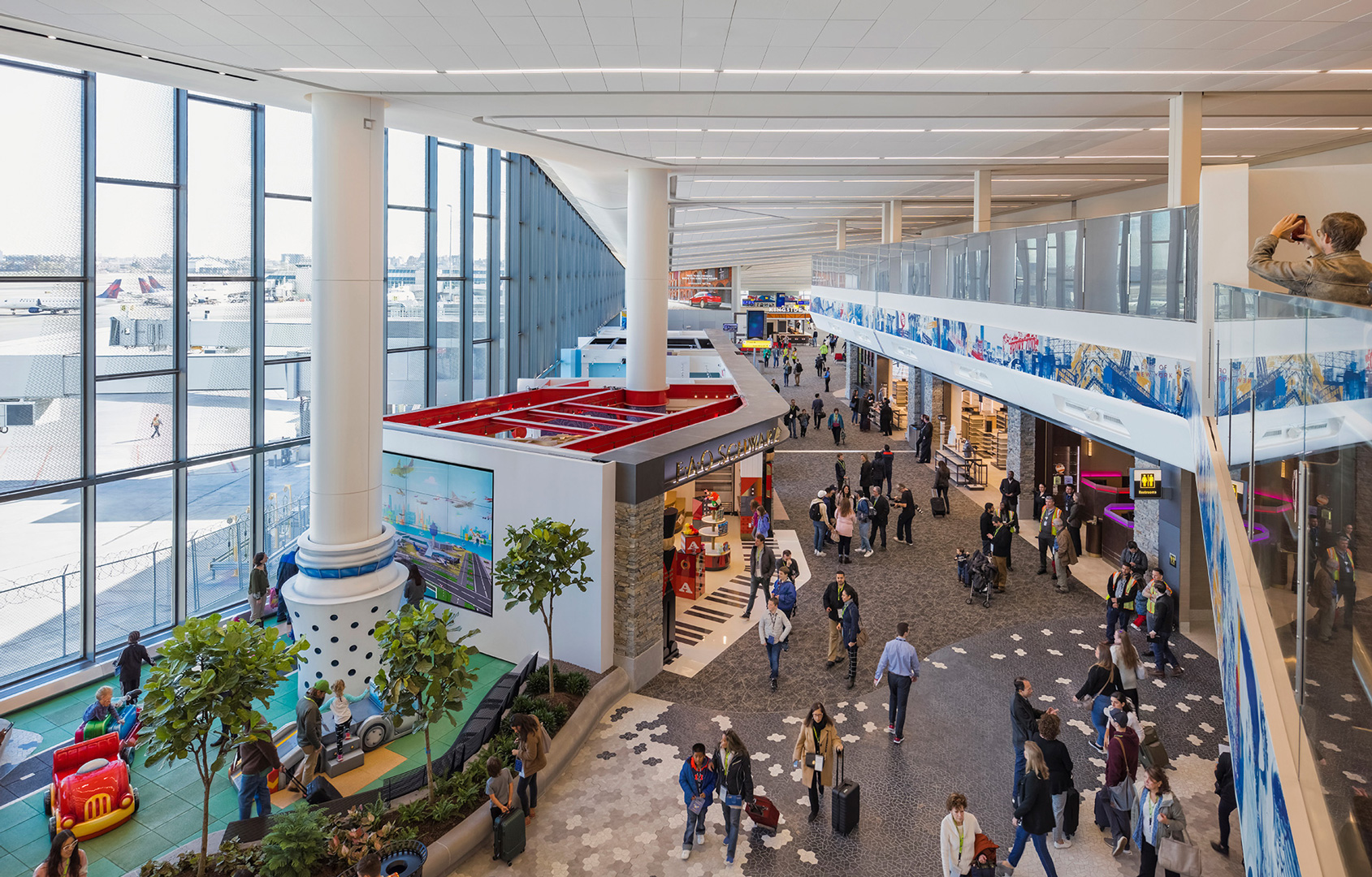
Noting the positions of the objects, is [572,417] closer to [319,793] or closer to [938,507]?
[319,793]

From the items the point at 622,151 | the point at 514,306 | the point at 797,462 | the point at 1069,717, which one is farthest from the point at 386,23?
the point at 797,462

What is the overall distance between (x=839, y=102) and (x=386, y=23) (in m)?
4.98

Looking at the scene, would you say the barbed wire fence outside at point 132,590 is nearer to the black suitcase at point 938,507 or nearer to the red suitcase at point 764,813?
the red suitcase at point 764,813

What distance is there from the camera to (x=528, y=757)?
7.23m

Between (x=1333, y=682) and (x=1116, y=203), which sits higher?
(x=1116, y=203)

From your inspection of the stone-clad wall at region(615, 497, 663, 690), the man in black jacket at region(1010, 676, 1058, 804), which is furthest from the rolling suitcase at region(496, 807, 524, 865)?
the man in black jacket at region(1010, 676, 1058, 804)

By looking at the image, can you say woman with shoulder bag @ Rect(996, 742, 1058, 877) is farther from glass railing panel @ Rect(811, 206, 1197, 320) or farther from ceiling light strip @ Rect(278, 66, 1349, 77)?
ceiling light strip @ Rect(278, 66, 1349, 77)

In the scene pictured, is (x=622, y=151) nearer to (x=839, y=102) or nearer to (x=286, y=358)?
(x=839, y=102)

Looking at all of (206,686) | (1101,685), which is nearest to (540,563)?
(206,686)

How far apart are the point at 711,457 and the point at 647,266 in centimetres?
446

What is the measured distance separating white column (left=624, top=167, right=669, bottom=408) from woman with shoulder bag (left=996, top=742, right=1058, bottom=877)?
31.8 ft

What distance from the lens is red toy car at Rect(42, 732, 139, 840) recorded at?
724 cm

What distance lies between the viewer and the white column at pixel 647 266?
14.3 metres

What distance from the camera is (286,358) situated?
12.7 m
